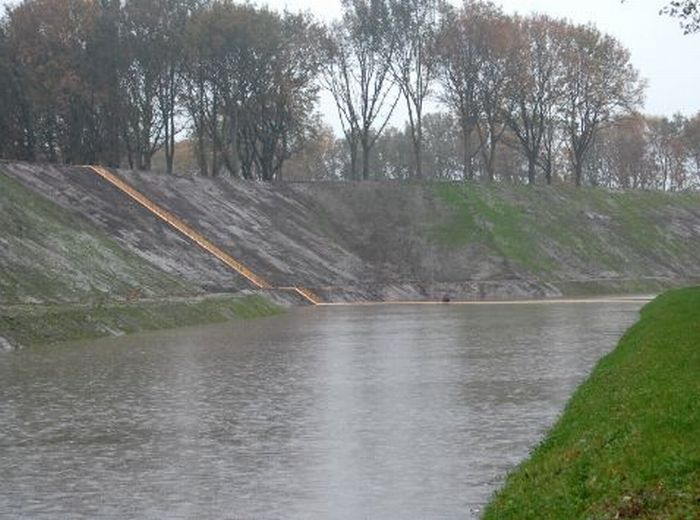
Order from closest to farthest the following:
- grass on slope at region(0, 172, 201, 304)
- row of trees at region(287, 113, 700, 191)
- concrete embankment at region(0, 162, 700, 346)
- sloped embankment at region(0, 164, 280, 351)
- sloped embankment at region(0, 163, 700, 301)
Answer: sloped embankment at region(0, 164, 280, 351) → grass on slope at region(0, 172, 201, 304) → concrete embankment at region(0, 162, 700, 346) → sloped embankment at region(0, 163, 700, 301) → row of trees at region(287, 113, 700, 191)

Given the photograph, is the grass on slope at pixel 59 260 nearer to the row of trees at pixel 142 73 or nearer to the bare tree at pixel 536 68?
the row of trees at pixel 142 73

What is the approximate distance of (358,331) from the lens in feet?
159

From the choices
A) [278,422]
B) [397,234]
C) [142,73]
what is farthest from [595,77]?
[278,422]

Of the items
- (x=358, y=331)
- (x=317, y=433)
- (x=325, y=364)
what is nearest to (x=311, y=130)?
(x=358, y=331)

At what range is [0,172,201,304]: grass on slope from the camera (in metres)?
50.9

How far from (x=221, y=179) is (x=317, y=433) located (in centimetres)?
7291

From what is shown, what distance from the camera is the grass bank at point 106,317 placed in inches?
1697

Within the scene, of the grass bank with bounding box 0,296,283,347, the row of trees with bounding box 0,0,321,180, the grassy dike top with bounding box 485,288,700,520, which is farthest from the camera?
the row of trees with bounding box 0,0,321,180

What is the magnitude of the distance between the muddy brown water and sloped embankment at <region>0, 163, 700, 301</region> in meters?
29.4

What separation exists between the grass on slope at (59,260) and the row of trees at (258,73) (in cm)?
2472

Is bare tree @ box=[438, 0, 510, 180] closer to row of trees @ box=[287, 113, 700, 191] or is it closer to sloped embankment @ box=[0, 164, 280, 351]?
row of trees @ box=[287, 113, 700, 191]

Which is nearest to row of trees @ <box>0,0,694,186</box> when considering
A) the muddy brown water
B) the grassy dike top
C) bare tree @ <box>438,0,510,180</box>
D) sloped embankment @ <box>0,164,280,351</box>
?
bare tree @ <box>438,0,510,180</box>

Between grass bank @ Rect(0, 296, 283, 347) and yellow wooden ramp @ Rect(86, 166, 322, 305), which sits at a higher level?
yellow wooden ramp @ Rect(86, 166, 322, 305)

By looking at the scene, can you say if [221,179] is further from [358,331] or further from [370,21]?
[358,331]
